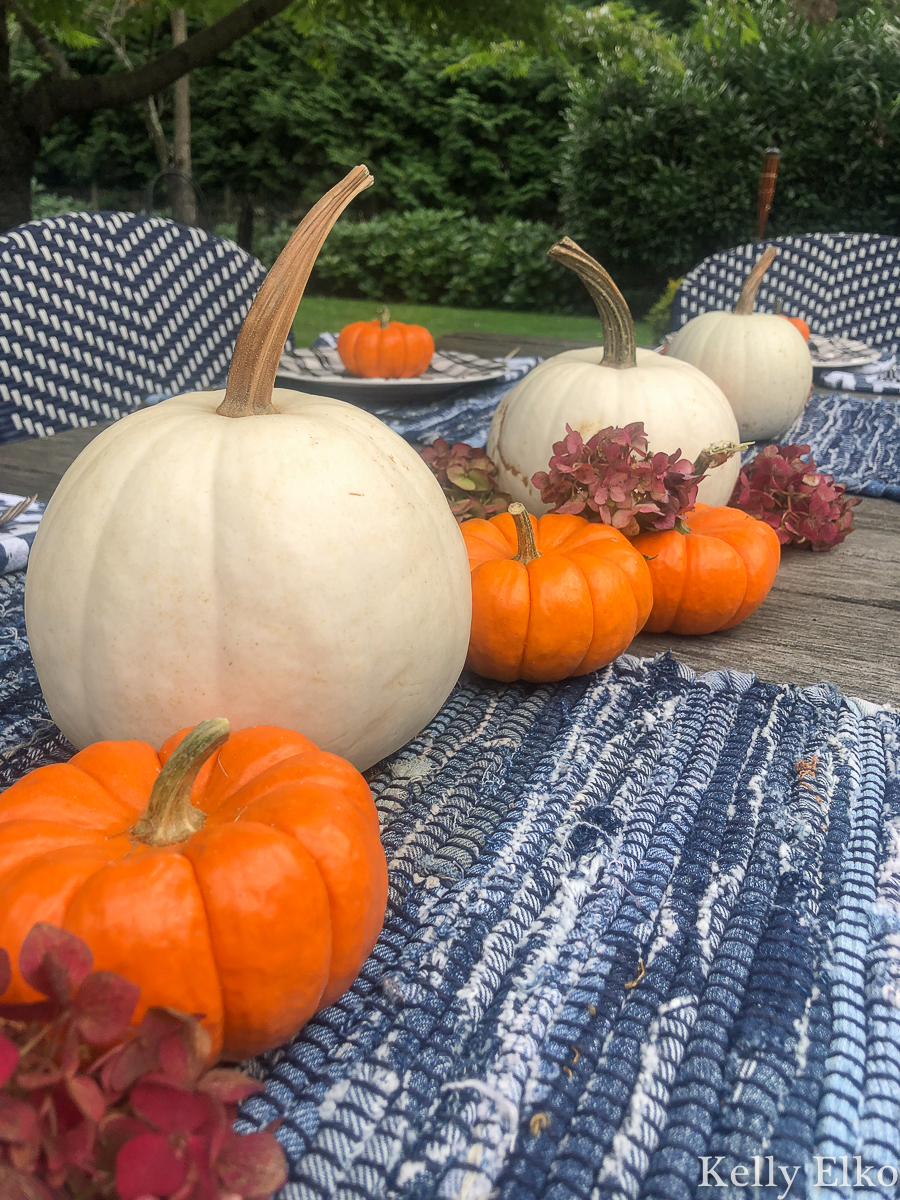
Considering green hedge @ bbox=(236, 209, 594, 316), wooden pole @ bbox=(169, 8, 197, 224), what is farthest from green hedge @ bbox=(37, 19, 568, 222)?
wooden pole @ bbox=(169, 8, 197, 224)

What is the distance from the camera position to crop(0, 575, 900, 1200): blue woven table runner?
0.48m

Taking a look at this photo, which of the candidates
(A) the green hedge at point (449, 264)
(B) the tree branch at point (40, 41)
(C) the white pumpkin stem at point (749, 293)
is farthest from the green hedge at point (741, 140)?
(C) the white pumpkin stem at point (749, 293)

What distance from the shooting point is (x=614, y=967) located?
1.99ft

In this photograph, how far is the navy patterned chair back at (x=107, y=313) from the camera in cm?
185

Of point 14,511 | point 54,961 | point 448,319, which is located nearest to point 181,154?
point 448,319

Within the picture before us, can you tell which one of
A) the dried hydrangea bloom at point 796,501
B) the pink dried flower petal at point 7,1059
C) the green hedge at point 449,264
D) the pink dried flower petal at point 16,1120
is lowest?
the green hedge at point 449,264

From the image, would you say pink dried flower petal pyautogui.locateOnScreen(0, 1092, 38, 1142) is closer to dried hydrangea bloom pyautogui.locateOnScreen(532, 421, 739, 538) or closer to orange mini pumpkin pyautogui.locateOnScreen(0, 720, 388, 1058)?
orange mini pumpkin pyautogui.locateOnScreen(0, 720, 388, 1058)

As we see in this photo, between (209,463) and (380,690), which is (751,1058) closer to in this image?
(380,690)

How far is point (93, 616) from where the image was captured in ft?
2.32

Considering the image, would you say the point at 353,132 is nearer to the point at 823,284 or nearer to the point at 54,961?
the point at 823,284

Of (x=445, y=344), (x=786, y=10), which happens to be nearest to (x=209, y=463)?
(x=445, y=344)

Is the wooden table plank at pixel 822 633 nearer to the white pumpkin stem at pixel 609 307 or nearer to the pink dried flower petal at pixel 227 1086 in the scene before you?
the white pumpkin stem at pixel 609 307

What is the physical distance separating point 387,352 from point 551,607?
5.23ft

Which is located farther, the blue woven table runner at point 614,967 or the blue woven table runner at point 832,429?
the blue woven table runner at point 832,429
